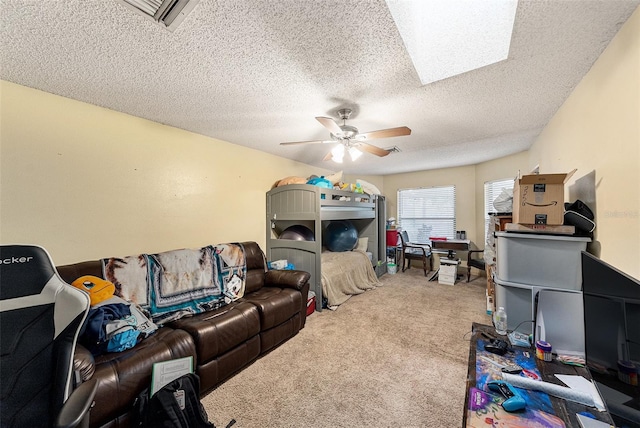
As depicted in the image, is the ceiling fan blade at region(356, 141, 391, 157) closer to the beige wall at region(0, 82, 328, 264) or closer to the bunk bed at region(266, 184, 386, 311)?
the bunk bed at region(266, 184, 386, 311)

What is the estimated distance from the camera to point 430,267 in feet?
18.8

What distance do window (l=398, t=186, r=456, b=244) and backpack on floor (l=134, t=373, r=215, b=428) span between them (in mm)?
5681

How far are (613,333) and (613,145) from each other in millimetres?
1279

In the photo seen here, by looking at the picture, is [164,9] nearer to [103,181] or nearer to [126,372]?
[103,181]

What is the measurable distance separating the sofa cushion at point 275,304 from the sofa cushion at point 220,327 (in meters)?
0.08

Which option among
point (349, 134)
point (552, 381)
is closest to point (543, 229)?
point (552, 381)

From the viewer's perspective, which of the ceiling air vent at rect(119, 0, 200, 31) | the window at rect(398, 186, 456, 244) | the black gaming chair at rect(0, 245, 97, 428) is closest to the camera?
the black gaming chair at rect(0, 245, 97, 428)

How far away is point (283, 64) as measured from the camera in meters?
1.66

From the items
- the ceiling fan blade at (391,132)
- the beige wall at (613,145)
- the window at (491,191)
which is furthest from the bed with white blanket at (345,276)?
the beige wall at (613,145)

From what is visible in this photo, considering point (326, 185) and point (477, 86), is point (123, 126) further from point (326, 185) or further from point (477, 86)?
point (477, 86)

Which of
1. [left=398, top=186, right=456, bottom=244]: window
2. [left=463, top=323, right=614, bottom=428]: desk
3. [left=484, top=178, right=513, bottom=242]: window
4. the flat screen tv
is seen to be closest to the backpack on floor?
[left=463, top=323, right=614, bottom=428]: desk

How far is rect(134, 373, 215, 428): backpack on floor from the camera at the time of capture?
1.36 m

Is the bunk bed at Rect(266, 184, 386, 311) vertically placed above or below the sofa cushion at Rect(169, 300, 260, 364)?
above

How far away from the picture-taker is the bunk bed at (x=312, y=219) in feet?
11.4
